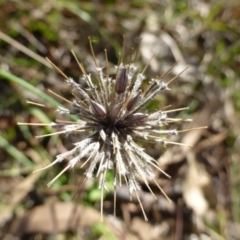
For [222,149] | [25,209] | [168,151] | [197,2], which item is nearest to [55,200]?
[25,209]

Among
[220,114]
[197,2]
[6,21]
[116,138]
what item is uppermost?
[197,2]

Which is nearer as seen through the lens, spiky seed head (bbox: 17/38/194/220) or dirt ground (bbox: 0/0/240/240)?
spiky seed head (bbox: 17/38/194/220)

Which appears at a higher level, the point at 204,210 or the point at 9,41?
the point at 9,41

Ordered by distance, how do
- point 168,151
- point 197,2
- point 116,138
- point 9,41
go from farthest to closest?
1. point 197,2
2. point 168,151
3. point 9,41
4. point 116,138

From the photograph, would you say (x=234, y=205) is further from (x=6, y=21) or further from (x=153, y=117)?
(x=6, y=21)

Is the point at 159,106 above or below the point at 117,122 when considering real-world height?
above

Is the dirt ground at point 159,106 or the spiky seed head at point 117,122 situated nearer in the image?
the spiky seed head at point 117,122

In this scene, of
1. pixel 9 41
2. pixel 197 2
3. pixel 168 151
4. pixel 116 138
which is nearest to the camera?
pixel 116 138

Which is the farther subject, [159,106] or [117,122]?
[159,106]

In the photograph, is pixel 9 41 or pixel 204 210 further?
pixel 204 210

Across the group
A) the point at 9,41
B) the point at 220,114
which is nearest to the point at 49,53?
the point at 9,41
